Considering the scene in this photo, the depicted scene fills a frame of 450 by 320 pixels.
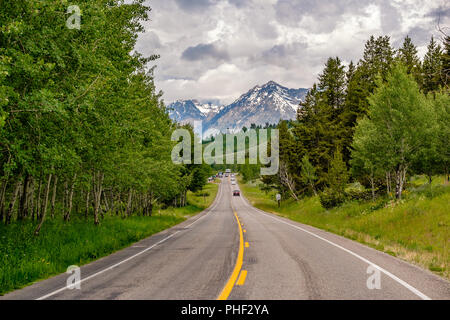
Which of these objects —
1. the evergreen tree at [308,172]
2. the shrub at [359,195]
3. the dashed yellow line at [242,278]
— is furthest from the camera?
the evergreen tree at [308,172]

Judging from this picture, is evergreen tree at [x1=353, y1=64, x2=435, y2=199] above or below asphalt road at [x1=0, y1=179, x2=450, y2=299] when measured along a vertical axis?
above

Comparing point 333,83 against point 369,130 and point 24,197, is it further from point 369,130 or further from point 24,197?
point 24,197

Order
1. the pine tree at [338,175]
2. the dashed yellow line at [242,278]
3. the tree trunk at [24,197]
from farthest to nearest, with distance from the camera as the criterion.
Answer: the pine tree at [338,175] → the tree trunk at [24,197] → the dashed yellow line at [242,278]

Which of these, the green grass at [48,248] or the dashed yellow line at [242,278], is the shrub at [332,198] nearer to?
the green grass at [48,248]

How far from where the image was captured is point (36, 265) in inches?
333

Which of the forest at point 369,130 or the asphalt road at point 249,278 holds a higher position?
the forest at point 369,130

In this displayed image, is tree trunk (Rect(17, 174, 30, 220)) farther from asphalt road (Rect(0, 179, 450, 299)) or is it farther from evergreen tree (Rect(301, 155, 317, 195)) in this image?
evergreen tree (Rect(301, 155, 317, 195))

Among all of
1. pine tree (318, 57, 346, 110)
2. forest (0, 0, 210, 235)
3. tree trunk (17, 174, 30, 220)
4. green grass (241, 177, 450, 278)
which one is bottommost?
green grass (241, 177, 450, 278)

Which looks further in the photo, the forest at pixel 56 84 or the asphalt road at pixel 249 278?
the forest at pixel 56 84

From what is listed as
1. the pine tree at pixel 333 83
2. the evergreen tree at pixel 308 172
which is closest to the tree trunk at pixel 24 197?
the evergreen tree at pixel 308 172

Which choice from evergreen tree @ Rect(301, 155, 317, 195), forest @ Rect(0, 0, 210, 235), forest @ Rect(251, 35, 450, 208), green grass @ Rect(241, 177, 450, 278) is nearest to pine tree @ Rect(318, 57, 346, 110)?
forest @ Rect(251, 35, 450, 208)

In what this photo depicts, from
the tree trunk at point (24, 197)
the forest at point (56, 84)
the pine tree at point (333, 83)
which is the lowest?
the tree trunk at point (24, 197)
